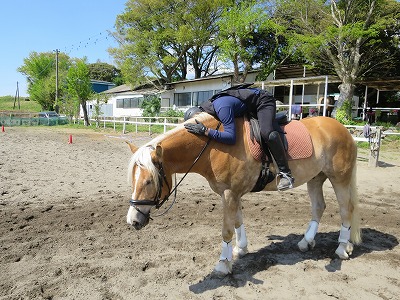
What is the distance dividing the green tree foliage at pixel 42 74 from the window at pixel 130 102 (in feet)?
57.4

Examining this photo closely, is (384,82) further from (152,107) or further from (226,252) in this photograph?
(152,107)

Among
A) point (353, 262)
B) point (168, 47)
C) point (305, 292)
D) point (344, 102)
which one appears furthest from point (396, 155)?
point (168, 47)

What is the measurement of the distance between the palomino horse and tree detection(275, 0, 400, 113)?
15.1 metres

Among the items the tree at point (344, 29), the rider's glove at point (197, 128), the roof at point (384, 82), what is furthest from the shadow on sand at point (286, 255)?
the roof at point (384, 82)

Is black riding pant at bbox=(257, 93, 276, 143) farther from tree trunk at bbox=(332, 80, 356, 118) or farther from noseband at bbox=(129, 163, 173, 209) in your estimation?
tree trunk at bbox=(332, 80, 356, 118)

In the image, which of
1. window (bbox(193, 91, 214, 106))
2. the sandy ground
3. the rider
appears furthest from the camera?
window (bbox(193, 91, 214, 106))

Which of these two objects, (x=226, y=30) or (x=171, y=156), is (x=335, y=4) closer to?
(x=226, y=30)

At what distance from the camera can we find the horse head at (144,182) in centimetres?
284

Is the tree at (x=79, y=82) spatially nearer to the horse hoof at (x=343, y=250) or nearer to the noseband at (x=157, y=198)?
the noseband at (x=157, y=198)

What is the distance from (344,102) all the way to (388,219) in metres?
15.1

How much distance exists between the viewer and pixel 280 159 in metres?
3.33

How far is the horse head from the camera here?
112 inches

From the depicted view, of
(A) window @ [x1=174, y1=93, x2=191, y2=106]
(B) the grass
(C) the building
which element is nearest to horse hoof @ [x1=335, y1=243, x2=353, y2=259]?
(C) the building

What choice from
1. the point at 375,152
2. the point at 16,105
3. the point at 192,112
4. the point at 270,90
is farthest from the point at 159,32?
the point at 16,105
